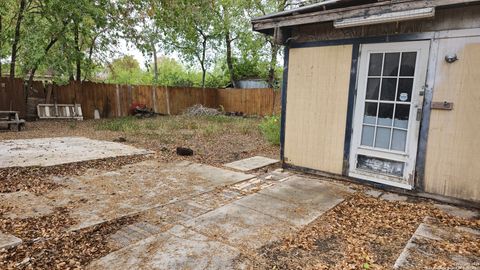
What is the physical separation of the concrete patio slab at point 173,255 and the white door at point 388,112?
2.69 m

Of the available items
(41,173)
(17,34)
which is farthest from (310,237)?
(17,34)

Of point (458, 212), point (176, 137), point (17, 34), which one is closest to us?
point (458, 212)

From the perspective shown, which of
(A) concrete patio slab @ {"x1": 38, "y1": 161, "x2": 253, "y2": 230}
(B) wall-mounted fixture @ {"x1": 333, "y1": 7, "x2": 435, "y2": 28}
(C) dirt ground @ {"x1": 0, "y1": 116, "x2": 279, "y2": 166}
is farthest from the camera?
(C) dirt ground @ {"x1": 0, "y1": 116, "x2": 279, "y2": 166}

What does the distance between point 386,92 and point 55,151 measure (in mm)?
6034

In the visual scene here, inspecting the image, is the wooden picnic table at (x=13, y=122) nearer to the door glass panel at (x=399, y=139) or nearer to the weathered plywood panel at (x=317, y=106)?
the weathered plywood panel at (x=317, y=106)

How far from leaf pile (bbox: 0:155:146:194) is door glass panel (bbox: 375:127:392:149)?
13.6ft

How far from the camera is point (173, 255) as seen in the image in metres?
2.32

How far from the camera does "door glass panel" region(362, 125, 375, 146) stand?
419 centimetres

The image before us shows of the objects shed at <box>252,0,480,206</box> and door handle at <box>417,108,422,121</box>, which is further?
door handle at <box>417,108,422,121</box>

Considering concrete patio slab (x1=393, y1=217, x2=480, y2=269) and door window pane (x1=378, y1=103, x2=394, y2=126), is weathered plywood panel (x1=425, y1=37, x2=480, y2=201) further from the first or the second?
concrete patio slab (x1=393, y1=217, x2=480, y2=269)

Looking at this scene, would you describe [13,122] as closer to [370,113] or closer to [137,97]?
[137,97]

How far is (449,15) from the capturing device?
3.52 meters

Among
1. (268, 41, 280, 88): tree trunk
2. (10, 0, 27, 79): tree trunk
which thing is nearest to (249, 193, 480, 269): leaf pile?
(10, 0, 27, 79): tree trunk

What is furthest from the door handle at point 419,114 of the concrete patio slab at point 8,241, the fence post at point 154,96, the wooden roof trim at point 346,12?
the fence post at point 154,96
